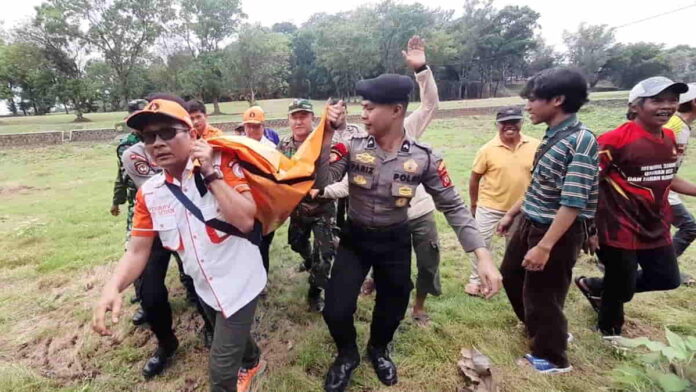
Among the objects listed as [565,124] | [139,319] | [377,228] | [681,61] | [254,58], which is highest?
[254,58]

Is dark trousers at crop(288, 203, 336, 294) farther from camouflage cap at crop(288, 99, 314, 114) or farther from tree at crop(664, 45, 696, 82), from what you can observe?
tree at crop(664, 45, 696, 82)

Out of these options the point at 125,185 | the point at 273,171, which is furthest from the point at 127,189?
the point at 273,171

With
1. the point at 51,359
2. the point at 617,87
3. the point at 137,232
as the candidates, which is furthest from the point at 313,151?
the point at 617,87

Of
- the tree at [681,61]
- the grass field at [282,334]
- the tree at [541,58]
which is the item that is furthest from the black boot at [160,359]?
the tree at [541,58]

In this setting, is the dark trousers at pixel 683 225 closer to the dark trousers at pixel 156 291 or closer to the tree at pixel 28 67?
the dark trousers at pixel 156 291

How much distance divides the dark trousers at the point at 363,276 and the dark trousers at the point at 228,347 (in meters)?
0.59

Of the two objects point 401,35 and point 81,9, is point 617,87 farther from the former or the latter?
point 81,9

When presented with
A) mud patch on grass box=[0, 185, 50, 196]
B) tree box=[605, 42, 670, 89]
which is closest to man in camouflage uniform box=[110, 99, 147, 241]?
mud patch on grass box=[0, 185, 50, 196]

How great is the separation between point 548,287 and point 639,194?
938 mm

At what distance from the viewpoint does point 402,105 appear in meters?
2.27

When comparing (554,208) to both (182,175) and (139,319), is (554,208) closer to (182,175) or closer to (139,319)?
(182,175)

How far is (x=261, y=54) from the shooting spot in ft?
108

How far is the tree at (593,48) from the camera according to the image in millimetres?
47094

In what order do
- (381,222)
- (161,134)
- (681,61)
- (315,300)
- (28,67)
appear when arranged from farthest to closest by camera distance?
1. (681,61)
2. (28,67)
3. (315,300)
4. (381,222)
5. (161,134)
